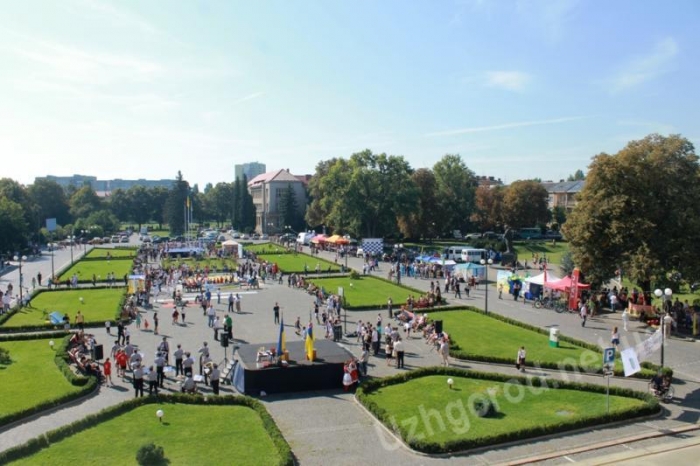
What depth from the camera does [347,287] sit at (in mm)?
44719

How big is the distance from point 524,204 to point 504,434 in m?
75.3

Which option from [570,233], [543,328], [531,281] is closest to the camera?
[543,328]

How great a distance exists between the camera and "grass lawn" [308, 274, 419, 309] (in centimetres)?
3812

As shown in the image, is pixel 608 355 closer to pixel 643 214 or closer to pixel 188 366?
pixel 188 366

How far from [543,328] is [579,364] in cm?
705

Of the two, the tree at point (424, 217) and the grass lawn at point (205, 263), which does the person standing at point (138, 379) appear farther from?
the tree at point (424, 217)

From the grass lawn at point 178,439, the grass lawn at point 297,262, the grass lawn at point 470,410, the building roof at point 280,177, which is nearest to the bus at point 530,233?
the grass lawn at point 297,262

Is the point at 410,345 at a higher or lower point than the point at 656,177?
lower

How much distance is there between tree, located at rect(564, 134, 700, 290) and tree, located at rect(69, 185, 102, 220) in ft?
370

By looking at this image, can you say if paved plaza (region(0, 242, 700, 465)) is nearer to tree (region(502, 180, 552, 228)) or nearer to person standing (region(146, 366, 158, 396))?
person standing (region(146, 366, 158, 396))

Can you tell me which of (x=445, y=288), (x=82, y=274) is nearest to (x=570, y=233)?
(x=445, y=288)

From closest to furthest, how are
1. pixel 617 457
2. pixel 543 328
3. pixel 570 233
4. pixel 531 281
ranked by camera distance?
1. pixel 617 457
2. pixel 543 328
3. pixel 570 233
4. pixel 531 281

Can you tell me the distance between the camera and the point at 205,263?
60.0m

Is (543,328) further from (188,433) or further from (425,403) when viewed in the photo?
(188,433)
